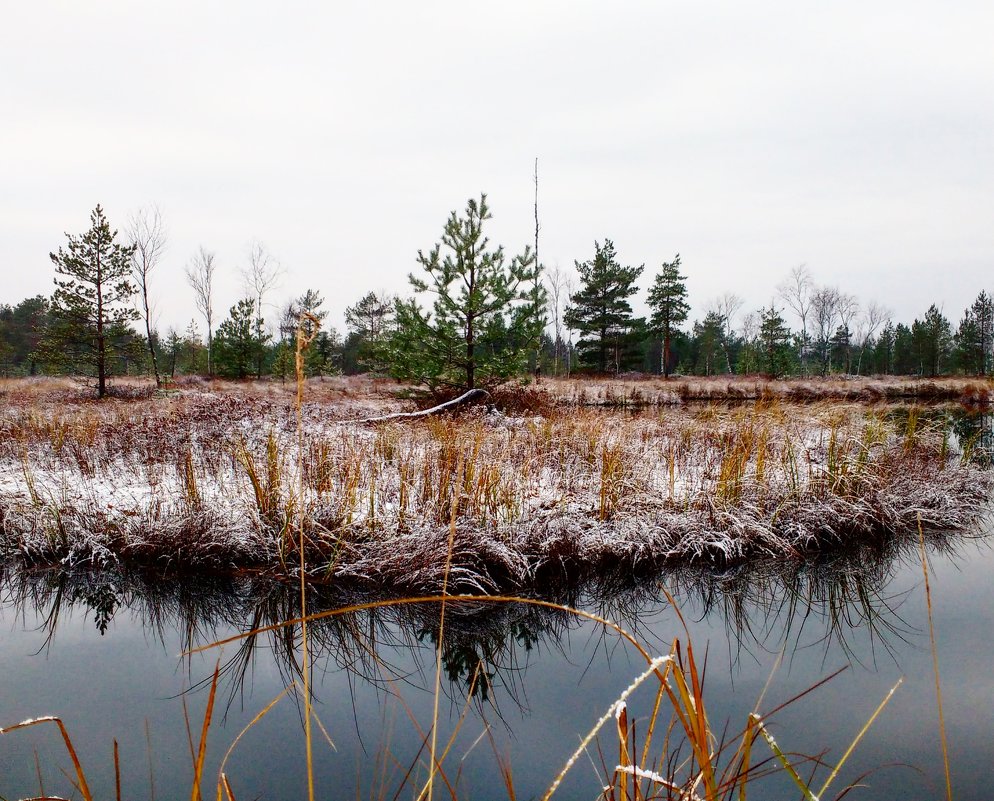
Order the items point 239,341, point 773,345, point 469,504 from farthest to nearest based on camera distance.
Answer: point 773,345 < point 239,341 < point 469,504

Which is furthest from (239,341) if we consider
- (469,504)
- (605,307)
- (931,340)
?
(931,340)

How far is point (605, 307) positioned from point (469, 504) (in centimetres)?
3180

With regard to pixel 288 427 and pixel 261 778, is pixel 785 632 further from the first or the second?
pixel 288 427

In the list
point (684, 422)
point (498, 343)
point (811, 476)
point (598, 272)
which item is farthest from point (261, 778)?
point (598, 272)

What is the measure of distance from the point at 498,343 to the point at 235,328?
2255 centimetres

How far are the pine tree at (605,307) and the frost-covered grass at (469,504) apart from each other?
1086 inches

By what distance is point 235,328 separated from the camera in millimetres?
30516

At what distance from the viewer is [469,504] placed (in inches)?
204

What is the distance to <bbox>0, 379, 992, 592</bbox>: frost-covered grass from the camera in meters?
4.62

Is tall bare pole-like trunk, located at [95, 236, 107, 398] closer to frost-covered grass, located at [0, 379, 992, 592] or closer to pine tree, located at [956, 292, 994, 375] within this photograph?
frost-covered grass, located at [0, 379, 992, 592]

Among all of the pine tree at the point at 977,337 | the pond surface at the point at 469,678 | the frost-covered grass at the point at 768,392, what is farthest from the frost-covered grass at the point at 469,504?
the pine tree at the point at 977,337

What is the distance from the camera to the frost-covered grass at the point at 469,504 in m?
4.62

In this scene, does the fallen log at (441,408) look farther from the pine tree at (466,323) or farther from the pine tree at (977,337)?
the pine tree at (977,337)

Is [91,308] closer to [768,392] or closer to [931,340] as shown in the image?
[768,392]
